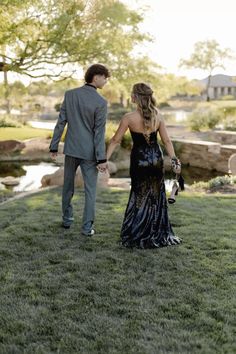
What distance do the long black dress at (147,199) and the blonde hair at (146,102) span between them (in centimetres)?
18

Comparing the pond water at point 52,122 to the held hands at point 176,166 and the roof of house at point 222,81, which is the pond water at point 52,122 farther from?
the roof of house at point 222,81

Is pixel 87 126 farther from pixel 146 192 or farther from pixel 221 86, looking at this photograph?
pixel 221 86

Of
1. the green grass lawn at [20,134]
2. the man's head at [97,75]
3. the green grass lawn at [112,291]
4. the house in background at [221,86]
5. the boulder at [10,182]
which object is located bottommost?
the boulder at [10,182]

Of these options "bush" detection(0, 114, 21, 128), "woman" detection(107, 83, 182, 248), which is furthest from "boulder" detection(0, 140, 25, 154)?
"woman" detection(107, 83, 182, 248)

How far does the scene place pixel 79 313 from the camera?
319 centimetres

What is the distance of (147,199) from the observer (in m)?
4.84

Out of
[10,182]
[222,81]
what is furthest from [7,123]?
[222,81]

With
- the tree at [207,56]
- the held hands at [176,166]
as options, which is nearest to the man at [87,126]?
the held hands at [176,166]

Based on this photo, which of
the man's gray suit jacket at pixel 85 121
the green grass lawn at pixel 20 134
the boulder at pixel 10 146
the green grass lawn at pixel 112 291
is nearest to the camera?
the green grass lawn at pixel 112 291

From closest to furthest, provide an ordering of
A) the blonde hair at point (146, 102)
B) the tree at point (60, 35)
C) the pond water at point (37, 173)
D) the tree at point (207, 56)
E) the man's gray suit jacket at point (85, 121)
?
the blonde hair at point (146, 102), the man's gray suit jacket at point (85, 121), the tree at point (60, 35), the pond water at point (37, 173), the tree at point (207, 56)

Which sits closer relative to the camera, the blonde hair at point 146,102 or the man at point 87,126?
the blonde hair at point 146,102

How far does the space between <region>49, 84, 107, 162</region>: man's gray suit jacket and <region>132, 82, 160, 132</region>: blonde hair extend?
0.39 meters

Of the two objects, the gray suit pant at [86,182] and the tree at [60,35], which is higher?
the tree at [60,35]

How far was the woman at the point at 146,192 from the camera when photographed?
15.6 feet
